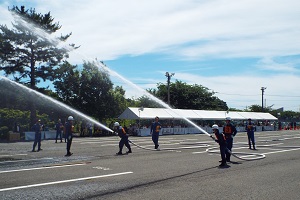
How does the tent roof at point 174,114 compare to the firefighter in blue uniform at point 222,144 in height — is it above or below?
above

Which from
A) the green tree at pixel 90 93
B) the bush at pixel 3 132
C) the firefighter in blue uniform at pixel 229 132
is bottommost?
the bush at pixel 3 132

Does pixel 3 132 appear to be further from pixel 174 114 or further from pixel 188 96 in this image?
pixel 188 96

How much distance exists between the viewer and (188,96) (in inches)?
2904

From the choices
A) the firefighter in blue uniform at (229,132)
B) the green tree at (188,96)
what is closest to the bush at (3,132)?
the firefighter in blue uniform at (229,132)

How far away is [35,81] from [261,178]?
31868 millimetres

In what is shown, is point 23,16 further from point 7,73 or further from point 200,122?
point 200,122

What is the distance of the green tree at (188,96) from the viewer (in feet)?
242

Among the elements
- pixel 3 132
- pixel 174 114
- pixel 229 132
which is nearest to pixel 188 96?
pixel 174 114

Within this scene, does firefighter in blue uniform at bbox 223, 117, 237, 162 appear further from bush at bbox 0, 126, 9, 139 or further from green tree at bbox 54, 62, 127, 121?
green tree at bbox 54, 62, 127, 121

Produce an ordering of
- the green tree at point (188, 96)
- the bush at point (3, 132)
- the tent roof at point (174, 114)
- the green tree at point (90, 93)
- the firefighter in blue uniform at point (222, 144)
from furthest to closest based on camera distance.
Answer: the green tree at point (188, 96)
the green tree at point (90, 93)
the tent roof at point (174, 114)
the bush at point (3, 132)
the firefighter in blue uniform at point (222, 144)

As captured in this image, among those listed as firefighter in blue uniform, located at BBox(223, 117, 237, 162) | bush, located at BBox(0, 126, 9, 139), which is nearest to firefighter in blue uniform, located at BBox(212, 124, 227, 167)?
firefighter in blue uniform, located at BBox(223, 117, 237, 162)

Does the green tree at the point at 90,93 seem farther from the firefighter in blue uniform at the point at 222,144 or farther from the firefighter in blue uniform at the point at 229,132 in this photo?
the firefighter in blue uniform at the point at 222,144

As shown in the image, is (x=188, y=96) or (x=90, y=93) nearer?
(x=90, y=93)

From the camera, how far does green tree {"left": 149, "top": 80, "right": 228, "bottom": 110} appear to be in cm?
7375
